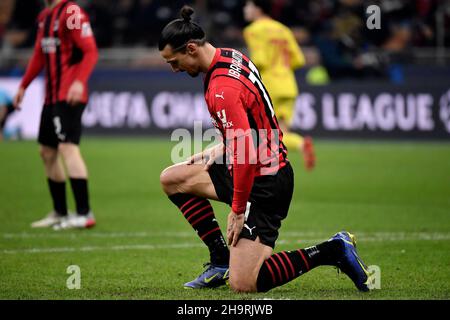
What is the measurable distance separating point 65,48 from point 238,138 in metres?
4.28

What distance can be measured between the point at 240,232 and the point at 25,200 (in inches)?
238

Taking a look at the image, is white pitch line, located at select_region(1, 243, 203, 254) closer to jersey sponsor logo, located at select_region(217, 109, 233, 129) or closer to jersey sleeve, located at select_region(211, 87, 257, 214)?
jersey sleeve, located at select_region(211, 87, 257, 214)

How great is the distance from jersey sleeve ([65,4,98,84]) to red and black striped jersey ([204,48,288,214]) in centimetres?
368

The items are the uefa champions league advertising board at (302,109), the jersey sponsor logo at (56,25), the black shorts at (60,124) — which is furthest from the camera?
the uefa champions league advertising board at (302,109)

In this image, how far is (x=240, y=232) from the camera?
19.2 feet

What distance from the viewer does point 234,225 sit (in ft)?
19.0

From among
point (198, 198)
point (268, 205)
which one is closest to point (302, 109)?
point (198, 198)

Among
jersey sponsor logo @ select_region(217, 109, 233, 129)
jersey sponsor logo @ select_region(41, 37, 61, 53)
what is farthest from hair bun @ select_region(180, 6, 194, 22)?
jersey sponsor logo @ select_region(41, 37, 61, 53)

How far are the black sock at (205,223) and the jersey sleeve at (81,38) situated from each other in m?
3.32

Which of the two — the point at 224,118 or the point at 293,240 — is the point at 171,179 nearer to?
the point at 224,118

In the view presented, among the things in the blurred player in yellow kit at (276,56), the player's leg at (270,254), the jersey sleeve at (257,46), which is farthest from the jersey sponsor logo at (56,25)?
the player's leg at (270,254)

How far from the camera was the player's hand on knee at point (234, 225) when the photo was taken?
577 cm

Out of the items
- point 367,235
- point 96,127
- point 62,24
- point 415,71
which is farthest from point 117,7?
point 367,235

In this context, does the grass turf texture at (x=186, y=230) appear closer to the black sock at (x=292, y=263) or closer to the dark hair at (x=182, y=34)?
the black sock at (x=292, y=263)
